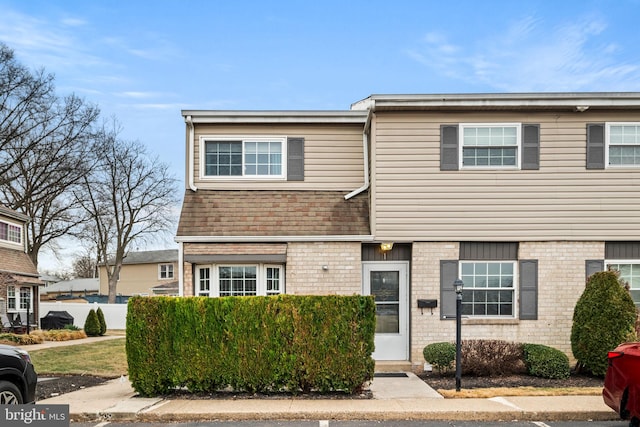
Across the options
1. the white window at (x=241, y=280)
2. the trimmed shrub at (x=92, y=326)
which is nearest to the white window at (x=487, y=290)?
the white window at (x=241, y=280)

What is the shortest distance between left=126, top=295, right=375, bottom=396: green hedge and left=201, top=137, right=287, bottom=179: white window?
4.65 m

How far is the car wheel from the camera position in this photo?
21.6 feet

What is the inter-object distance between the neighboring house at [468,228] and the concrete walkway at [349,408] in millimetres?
3114

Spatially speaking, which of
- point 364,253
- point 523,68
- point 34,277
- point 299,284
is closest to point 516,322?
point 364,253

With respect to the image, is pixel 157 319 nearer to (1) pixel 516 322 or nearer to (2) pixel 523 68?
(1) pixel 516 322

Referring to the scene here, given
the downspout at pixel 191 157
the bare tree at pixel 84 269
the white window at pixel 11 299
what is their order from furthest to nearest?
the bare tree at pixel 84 269, the white window at pixel 11 299, the downspout at pixel 191 157

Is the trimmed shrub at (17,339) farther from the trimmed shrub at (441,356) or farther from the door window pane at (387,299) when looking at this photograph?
the trimmed shrub at (441,356)

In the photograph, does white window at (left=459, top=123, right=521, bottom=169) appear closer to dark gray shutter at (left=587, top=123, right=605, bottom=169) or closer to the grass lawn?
dark gray shutter at (left=587, top=123, right=605, bottom=169)

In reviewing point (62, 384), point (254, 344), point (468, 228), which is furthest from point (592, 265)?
point (62, 384)

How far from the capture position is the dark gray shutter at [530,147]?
37.7 feet

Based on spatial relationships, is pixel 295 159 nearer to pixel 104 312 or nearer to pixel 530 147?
pixel 530 147

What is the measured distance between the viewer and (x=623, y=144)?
454 inches

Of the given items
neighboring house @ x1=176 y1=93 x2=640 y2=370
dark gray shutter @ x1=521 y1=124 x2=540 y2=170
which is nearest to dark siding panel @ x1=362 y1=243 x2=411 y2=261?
neighboring house @ x1=176 y1=93 x2=640 y2=370

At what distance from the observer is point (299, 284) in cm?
1155
